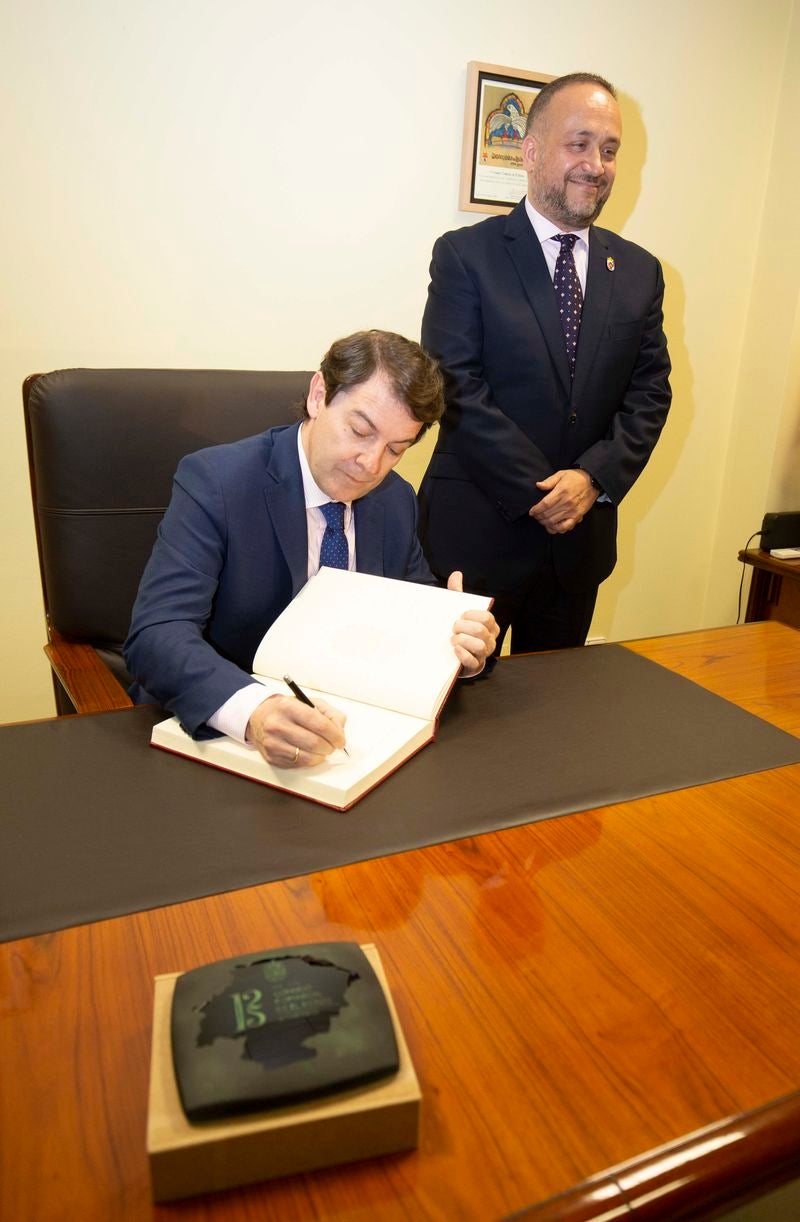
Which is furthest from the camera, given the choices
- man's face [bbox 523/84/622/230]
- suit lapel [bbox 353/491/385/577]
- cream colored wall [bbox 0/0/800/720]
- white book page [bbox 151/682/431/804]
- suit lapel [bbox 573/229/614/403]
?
cream colored wall [bbox 0/0/800/720]

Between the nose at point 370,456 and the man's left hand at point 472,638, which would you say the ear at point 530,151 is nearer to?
the nose at point 370,456

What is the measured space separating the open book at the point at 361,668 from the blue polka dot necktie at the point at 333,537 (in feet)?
0.45

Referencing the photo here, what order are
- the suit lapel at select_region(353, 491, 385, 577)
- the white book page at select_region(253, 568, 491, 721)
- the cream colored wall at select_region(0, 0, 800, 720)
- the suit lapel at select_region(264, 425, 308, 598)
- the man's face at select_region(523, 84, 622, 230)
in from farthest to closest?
the cream colored wall at select_region(0, 0, 800, 720)
the man's face at select_region(523, 84, 622, 230)
the suit lapel at select_region(353, 491, 385, 577)
the suit lapel at select_region(264, 425, 308, 598)
the white book page at select_region(253, 568, 491, 721)

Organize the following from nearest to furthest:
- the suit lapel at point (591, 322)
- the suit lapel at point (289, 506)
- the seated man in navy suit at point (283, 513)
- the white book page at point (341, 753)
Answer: the white book page at point (341, 753)
the seated man in navy suit at point (283, 513)
the suit lapel at point (289, 506)
the suit lapel at point (591, 322)

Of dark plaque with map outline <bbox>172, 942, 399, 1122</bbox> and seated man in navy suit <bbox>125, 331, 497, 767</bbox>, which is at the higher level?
seated man in navy suit <bbox>125, 331, 497, 767</bbox>

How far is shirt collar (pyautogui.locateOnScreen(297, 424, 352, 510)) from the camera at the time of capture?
1425mm

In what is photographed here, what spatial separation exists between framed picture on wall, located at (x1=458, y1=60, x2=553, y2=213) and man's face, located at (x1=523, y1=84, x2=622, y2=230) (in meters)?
0.66

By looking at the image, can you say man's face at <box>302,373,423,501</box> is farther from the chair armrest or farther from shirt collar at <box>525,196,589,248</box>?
shirt collar at <box>525,196,589,248</box>

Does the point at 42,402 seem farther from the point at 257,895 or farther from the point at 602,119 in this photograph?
the point at 602,119

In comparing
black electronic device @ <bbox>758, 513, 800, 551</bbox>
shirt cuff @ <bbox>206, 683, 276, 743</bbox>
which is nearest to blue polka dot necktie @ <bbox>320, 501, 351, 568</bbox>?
shirt cuff @ <bbox>206, 683, 276, 743</bbox>

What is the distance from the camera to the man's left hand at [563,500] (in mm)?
1970

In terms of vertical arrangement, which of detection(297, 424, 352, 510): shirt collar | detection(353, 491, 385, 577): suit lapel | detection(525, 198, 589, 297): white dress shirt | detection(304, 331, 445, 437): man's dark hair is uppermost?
detection(525, 198, 589, 297): white dress shirt

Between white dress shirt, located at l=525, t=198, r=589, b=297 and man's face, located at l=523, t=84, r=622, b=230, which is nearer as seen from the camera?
man's face, located at l=523, t=84, r=622, b=230

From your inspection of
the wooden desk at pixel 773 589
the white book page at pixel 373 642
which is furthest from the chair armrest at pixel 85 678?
the wooden desk at pixel 773 589
